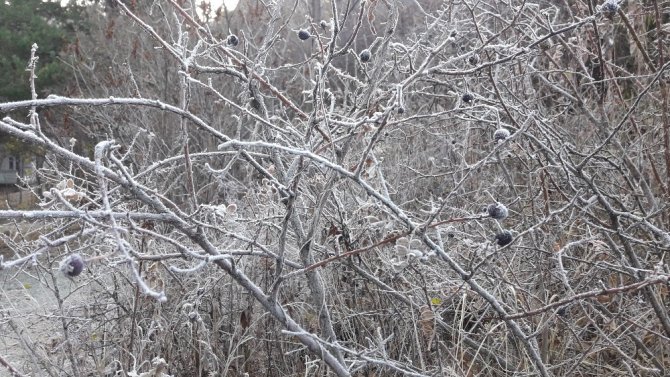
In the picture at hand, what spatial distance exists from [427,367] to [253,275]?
3.21ft

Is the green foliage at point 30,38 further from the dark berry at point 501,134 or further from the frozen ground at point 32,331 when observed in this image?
the dark berry at point 501,134

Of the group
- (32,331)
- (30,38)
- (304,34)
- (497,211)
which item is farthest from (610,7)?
(30,38)

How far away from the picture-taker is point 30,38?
47.9 feet

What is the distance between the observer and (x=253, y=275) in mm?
3242

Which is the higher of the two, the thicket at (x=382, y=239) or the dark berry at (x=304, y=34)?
the dark berry at (x=304, y=34)

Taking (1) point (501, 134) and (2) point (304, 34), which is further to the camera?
(2) point (304, 34)

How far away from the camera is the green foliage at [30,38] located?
13.7 m

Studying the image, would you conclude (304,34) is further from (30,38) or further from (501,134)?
(30,38)

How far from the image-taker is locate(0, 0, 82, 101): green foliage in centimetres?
1368

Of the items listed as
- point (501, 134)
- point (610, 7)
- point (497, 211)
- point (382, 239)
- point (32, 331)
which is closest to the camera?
point (497, 211)

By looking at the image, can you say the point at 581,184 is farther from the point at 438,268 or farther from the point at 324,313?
the point at 324,313

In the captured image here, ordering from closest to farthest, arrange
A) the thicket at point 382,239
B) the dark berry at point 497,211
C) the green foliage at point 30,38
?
the dark berry at point 497,211
the thicket at point 382,239
the green foliage at point 30,38

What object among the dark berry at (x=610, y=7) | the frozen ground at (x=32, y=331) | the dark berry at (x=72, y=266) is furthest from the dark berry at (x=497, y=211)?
the frozen ground at (x=32, y=331)

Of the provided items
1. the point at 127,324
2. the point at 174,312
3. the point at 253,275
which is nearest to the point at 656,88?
the point at 253,275
